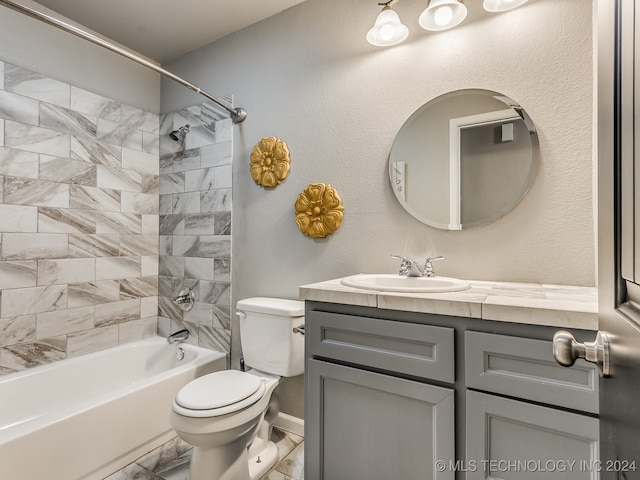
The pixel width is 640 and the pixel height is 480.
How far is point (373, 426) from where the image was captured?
1.18m

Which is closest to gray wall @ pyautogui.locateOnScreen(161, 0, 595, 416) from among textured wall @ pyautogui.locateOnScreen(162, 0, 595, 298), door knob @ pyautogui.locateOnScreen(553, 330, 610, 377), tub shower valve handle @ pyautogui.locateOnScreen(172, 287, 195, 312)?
textured wall @ pyautogui.locateOnScreen(162, 0, 595, 298)

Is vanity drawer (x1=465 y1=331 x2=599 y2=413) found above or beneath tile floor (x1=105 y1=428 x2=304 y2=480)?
above

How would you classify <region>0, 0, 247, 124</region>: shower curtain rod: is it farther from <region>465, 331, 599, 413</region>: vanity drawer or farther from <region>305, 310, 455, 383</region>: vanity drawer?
<region>465, 331, 599, 413</region>: vanity drawer

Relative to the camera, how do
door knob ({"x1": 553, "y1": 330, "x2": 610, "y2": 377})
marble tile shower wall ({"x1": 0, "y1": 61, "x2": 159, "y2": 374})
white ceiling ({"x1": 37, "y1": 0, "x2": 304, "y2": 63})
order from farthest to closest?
white ceiling ({"x1": 37, "y1": 0, "x2": 304, "y2": 63}), marble tile shower wall ({"x1": 0, "y1": 61, "x2": 159, "y2": 374}), door knob ({"x1": 553, "y1": 330, "x2": 610, "y2": 377})

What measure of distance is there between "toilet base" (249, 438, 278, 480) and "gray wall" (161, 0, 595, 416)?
0.86 m

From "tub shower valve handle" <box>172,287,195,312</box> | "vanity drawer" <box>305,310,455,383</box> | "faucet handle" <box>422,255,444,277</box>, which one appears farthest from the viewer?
"tub shower valve handle" <box>172,287,195,312</box>

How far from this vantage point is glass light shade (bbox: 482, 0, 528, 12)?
4.49 ft

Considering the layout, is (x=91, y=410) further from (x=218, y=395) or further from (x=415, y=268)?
(x=415, y=268)

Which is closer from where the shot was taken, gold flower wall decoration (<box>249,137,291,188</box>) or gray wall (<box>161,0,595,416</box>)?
gray wall (<box>161,0,595,416</box>)

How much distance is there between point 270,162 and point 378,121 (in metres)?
0.72

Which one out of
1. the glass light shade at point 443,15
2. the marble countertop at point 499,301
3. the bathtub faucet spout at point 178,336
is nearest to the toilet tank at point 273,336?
the marble countertop at point 499,301

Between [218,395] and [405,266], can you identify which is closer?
[218,395]

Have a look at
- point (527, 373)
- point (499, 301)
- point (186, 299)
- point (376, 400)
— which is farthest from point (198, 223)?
point (527, 373)

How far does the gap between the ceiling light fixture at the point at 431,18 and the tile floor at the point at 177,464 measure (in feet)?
7.15
